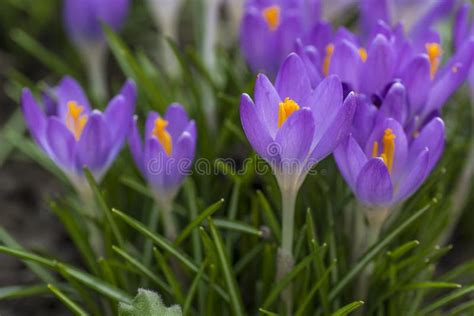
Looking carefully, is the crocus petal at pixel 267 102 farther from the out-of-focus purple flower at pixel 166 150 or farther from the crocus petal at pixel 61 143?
the crocus petal at pixel 61 143

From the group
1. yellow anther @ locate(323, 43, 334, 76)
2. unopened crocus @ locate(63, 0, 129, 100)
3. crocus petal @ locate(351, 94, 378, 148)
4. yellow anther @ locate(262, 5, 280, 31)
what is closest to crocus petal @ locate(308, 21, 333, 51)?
yellow anther @ locate(323, 43, 334, 76)

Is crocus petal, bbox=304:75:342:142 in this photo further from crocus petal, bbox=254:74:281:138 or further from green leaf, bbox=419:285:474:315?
green leaf, bbox=419:285:474:315

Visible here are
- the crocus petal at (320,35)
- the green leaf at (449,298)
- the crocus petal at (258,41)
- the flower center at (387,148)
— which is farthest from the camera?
the crocus petal at (258,41)

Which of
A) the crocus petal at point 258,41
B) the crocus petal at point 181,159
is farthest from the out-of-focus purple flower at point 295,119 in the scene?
the crocus petal at point 258,41

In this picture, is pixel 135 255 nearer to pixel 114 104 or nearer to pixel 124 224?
pixel 124 224

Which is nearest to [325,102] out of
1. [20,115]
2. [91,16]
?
[91,16]

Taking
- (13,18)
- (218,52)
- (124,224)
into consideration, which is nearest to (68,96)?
(124,224)
